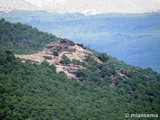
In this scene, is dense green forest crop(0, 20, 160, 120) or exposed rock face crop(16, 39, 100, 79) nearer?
dense green forest crop(0, 20, 160, 120)

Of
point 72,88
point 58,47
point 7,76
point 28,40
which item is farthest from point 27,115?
point 28,40

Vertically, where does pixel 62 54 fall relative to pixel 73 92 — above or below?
above

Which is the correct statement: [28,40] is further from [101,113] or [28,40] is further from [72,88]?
[101,113]

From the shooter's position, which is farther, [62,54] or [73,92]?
[62,54]

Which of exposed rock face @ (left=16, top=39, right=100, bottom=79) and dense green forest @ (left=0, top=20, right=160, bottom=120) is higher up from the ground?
exposed rock face @ (left=16, top=39, right=100, bottom=79)
